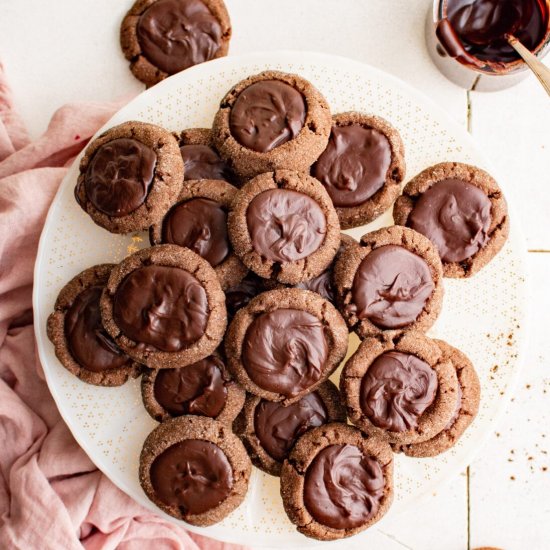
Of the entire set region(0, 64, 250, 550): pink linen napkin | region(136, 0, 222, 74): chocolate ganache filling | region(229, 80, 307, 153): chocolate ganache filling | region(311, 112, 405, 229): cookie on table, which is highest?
region(136, 0, 222, 74): chocolate ganache filling

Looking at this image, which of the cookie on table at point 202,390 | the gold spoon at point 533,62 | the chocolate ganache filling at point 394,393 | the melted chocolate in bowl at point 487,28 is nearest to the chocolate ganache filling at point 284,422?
the cookie on table at point 202,390

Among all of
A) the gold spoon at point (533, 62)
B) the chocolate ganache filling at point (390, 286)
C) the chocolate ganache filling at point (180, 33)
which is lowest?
the chocolate ganache filling at point (390, 286)

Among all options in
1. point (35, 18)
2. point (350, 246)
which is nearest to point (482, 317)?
point (350, 246)

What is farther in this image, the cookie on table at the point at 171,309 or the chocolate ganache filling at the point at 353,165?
the chocolate ganache filling at the point at 353,165

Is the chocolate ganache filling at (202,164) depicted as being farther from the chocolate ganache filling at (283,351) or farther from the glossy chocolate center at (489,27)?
the glossy chocolate center at (489,27)

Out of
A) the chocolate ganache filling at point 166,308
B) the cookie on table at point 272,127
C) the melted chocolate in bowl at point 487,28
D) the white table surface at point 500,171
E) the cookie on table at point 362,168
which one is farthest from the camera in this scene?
the white table surface at point 500,171

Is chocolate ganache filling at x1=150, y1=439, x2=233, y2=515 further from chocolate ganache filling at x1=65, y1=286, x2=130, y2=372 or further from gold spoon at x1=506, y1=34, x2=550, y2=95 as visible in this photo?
gold spoon at x1=506, y1=34, x2=550, y2=95

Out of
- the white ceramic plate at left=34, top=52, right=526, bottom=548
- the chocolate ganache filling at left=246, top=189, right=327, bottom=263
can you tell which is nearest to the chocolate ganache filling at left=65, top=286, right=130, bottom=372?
the white ceramic plate at left=34, top=52, right=526, bottom=548
